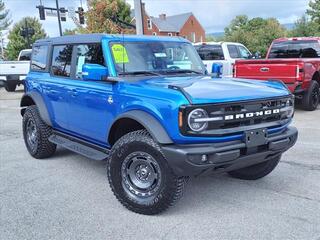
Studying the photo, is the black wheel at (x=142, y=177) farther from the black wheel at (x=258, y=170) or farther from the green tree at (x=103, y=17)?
the green tree at (x=103, y=17)

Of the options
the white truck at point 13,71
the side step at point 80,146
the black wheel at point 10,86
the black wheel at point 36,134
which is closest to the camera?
the side step at point 80,146

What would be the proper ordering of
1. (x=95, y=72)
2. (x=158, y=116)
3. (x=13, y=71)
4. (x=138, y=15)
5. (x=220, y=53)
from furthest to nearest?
(x=13, y=71) < (x=220, y=53) < (x=138, y=15) < (x=95, y=72) < (x=158, y=116)

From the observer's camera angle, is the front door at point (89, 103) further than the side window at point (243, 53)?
No

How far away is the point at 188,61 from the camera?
17.4 ft

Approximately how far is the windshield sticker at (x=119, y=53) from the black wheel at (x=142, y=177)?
1013mm

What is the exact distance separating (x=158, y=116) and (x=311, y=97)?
7407 millimetres

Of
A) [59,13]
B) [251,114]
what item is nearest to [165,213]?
[251,114]

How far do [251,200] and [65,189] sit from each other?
7.25 ft

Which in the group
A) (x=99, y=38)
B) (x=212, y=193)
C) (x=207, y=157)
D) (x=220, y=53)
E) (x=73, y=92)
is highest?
(x=99, y=38)

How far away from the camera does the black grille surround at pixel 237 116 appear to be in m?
3.64

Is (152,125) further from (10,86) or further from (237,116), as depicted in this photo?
(10,86)

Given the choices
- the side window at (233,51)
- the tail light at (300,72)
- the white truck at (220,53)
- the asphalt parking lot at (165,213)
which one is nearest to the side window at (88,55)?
the asphalt parking lot at (165,213)

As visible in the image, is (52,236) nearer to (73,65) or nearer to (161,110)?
(161,110)

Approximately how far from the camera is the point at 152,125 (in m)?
3.82
